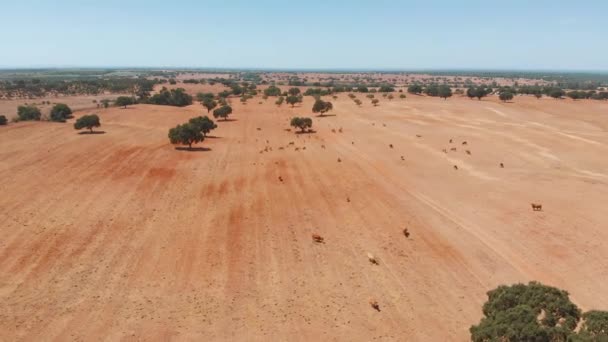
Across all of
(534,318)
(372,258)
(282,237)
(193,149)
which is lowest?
(372,258)

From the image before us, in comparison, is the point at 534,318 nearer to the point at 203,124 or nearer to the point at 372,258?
the point at 372,258

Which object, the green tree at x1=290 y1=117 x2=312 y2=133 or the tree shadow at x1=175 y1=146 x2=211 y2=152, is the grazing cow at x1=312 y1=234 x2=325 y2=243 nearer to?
the tree shadow at x1=175 y1=146 x2=211 y2=152

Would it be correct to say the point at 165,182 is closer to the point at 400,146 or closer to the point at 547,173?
the point at 400,146

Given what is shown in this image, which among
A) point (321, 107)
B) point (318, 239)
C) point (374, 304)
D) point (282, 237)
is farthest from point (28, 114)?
point (374, 304)

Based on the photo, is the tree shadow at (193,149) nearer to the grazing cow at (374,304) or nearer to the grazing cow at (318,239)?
the grazing cow at (318,239)

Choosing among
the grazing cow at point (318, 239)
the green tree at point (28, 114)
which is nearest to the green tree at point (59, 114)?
the green tree at point (28, 114)

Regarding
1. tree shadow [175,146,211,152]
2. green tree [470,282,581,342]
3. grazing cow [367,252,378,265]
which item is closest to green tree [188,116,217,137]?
tree shadow [175,146,211,152]

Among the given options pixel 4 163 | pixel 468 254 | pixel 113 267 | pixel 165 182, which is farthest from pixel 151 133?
pixel 468 254

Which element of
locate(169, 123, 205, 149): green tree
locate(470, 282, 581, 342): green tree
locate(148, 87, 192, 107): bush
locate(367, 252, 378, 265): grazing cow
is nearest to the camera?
locate(470, 282, 581, 342): green tree
